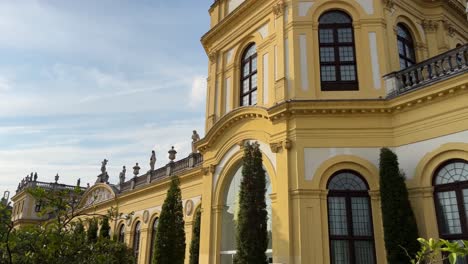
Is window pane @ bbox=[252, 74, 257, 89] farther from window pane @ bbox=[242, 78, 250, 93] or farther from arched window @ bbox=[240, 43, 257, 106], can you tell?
window pane @ bbox=[242, 78, 250, 93]

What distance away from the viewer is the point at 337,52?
14.4 m

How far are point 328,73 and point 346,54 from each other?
38.7 inches

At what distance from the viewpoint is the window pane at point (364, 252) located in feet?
39.6

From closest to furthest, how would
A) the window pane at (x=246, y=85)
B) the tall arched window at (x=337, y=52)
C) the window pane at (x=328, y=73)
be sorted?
the tall arched window at (x=337, y=52) → the window pane at (x=328, y=73) → the window pane at (x=246, y=85)

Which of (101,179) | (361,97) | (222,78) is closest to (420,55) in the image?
(361,97)

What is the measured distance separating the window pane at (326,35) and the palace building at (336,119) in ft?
0.13

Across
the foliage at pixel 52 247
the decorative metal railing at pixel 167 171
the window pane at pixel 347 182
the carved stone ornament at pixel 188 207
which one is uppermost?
the decorative metal railing at pixel 167 171

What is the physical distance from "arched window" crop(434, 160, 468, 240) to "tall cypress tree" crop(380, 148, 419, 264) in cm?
90

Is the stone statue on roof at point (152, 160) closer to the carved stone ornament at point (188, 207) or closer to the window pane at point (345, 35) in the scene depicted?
the carved stone ornament at point (188, 207)

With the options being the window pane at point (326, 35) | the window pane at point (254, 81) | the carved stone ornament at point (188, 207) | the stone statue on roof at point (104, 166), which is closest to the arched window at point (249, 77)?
the window pane at point (254, 81)

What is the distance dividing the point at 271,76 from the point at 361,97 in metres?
3.43

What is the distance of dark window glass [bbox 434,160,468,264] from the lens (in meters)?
11.0

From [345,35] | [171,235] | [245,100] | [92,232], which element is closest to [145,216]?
[92,232]

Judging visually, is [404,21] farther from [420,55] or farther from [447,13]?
[447,13]
